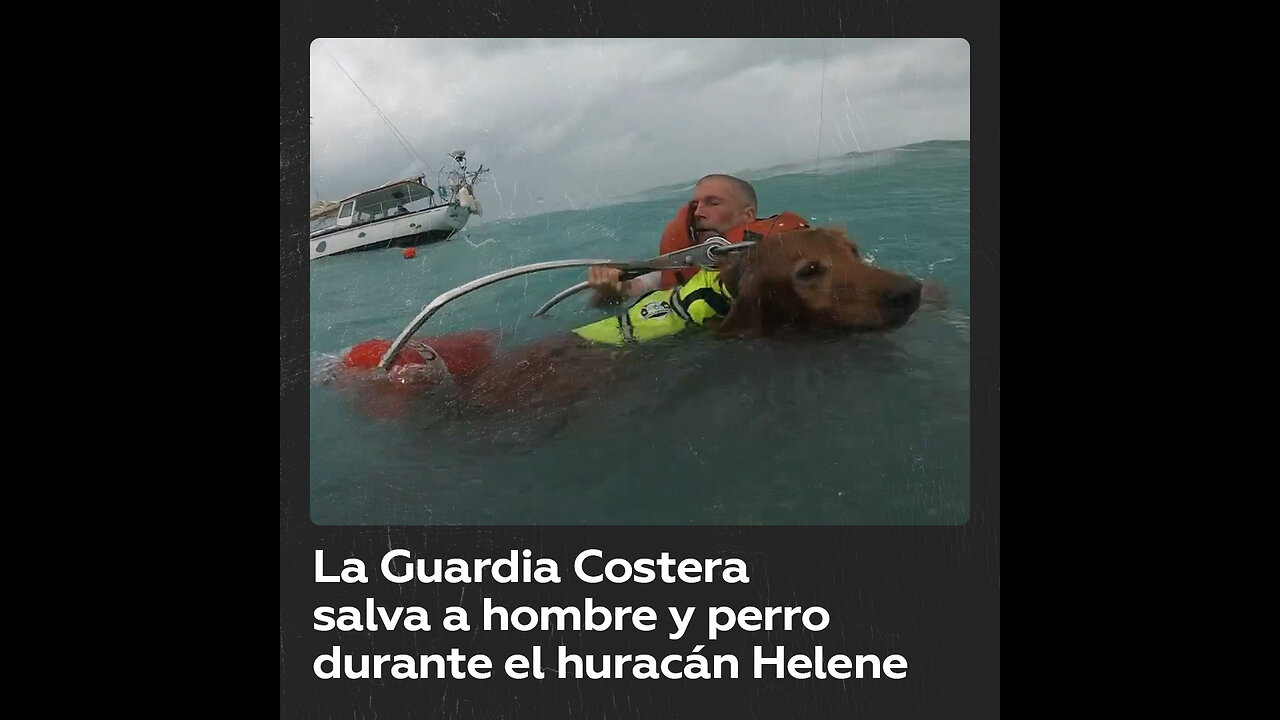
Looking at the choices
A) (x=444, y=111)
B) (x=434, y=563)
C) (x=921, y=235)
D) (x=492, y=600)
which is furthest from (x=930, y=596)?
(x=444, y=111)

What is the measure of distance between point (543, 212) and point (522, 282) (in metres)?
0.28

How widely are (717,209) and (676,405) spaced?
79 cm

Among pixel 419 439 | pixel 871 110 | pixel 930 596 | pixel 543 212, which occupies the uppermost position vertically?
pixel 871 110

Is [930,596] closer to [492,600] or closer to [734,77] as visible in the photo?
[492,600]

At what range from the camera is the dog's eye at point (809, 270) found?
11.4ft

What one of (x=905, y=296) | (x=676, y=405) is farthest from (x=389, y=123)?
(x=905, y=296)

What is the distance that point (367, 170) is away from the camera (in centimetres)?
345

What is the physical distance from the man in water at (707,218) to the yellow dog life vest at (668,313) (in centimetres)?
7

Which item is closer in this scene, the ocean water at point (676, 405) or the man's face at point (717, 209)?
the ocean water at point (676, 405)

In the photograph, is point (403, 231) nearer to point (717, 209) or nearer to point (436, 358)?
point (436, 358)

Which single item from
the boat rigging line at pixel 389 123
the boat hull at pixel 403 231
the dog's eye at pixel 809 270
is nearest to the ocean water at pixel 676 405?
the boat hull at pixel 403 231

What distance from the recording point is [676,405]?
3387 millimetres

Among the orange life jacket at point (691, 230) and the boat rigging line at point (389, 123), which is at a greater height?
the boat rigging line at point (389, 123)

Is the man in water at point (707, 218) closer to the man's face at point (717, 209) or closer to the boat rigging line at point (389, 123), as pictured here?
the man's face at point (717, 209)
